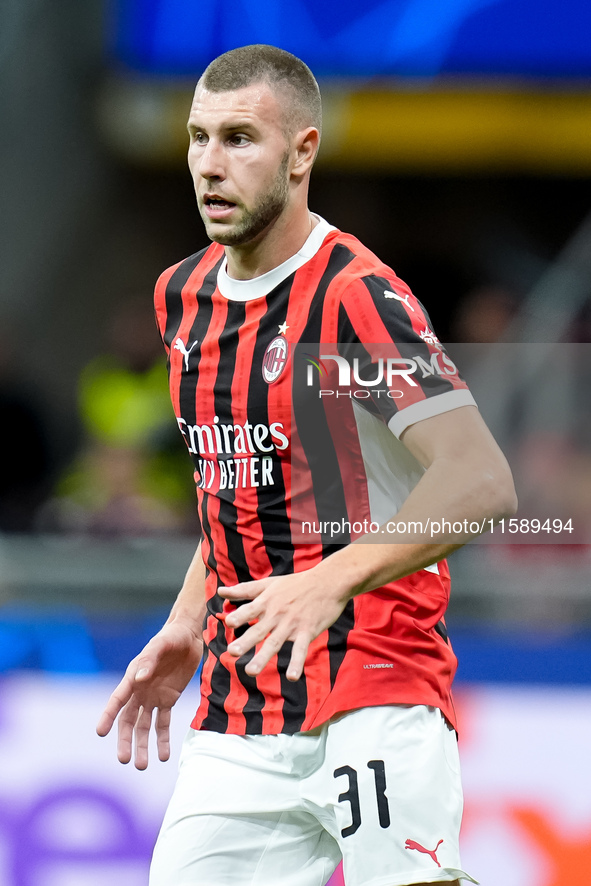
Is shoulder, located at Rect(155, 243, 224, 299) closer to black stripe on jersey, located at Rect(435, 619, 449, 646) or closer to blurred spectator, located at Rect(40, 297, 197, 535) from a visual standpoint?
black stripe on jersey, located at Rect(435, 619, 449, 646)

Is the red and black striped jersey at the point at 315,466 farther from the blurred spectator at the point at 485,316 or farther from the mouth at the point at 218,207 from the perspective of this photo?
the blurred spectator at the point at 485,316

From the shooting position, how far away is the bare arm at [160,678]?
241 cm

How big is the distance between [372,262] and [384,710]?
846 mm

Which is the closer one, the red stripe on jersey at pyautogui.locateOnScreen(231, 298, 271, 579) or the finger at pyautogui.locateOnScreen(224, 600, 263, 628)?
the finger at pyautogui.locateOnScreen(224, 600, 263, 628)

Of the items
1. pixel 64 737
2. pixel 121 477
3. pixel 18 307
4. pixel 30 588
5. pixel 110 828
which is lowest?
pixel 110 828

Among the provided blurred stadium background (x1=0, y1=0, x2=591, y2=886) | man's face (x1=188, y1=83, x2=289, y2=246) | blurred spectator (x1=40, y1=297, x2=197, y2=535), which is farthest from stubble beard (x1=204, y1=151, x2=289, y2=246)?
blurred spectator (x1=40, y1=297, x2=197, y2=535)

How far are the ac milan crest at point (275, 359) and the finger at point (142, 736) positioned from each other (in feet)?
2.52

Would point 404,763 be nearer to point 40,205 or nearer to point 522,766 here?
point 522,766

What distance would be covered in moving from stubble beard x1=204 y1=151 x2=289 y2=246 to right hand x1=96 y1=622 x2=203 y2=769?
2.70 ft

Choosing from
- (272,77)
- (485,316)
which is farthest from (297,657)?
(485,316)

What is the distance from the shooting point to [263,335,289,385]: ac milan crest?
228 centimetres

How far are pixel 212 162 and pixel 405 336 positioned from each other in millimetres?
509

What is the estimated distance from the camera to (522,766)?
319cm

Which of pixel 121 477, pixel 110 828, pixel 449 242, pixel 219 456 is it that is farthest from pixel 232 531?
pixel 449 242
